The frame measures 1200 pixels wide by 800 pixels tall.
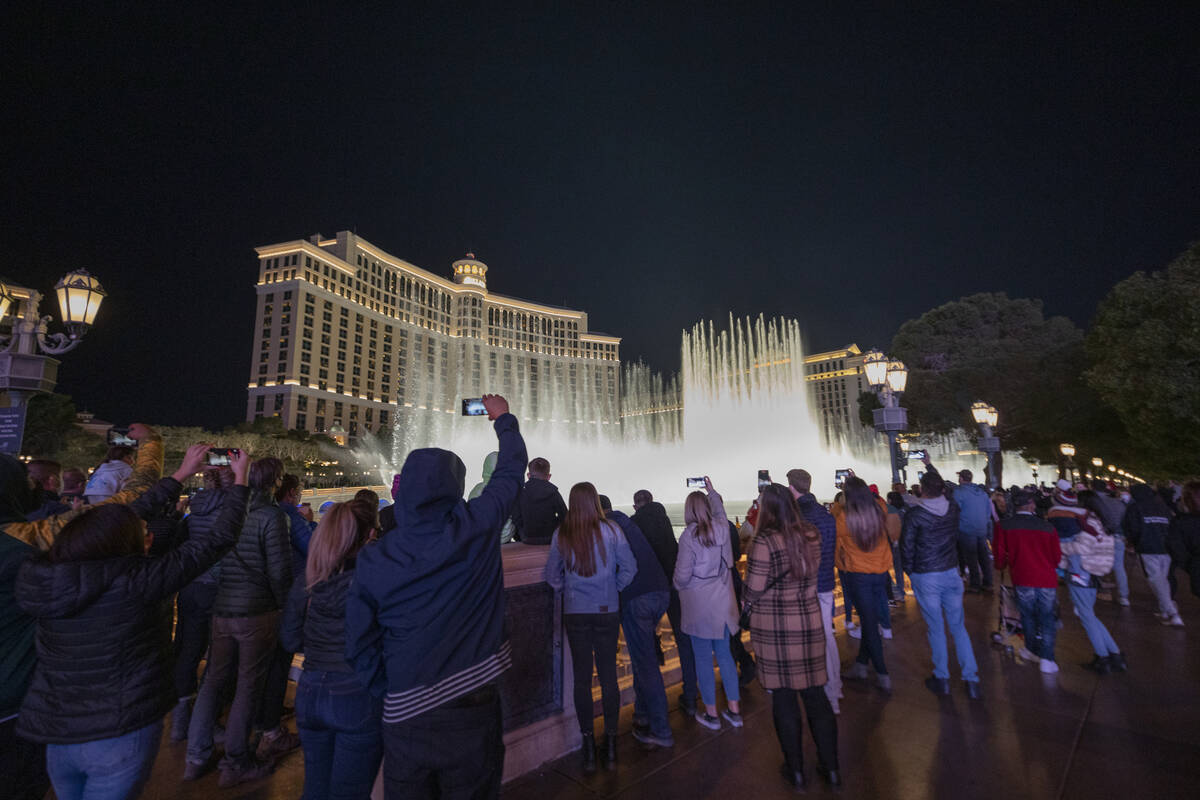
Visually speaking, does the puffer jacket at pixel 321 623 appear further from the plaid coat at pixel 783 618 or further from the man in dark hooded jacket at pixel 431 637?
the plaid coat at pixel 783 618

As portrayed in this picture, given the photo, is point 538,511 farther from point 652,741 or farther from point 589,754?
point 652,741

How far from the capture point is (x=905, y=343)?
106 feet

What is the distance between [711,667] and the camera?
14.1 ft

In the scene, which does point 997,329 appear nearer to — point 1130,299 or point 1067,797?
point 1130,299

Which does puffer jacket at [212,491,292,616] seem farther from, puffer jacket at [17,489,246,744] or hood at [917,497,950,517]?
hood at [917,497,950,517]

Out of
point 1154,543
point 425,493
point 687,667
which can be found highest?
point 425,493

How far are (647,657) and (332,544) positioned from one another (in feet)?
8.55

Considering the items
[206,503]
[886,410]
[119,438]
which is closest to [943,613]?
[886,410]

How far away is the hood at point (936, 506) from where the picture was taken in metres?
5.19

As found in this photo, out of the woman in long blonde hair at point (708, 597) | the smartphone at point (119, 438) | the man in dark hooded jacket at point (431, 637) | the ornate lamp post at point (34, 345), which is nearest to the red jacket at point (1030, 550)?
the woman in long blonde hair at point (708, 597)

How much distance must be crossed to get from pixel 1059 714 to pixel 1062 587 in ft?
25.0

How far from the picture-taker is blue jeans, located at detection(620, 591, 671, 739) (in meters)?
4.00

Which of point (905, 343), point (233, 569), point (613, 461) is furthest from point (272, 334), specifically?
point (233, 569)

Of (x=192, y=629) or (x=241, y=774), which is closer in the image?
(x=241, y=774)
